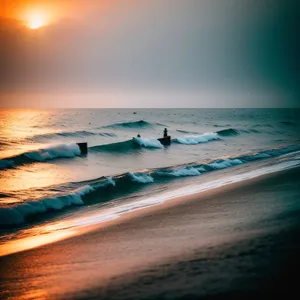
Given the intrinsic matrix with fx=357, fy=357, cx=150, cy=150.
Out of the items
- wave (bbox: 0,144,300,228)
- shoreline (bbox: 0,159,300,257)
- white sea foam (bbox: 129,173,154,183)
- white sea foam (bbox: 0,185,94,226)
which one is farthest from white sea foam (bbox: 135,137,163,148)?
shoreline (bbox: 0,159,300,257)

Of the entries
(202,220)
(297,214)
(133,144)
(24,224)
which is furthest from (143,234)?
(133,144)

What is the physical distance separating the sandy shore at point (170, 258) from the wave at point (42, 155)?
17.8 metres

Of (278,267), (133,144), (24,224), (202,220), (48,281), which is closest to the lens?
(278,267)

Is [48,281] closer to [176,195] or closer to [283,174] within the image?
[176,195]

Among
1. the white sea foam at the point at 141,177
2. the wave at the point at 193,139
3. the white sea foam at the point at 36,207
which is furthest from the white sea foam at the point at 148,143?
the white sea foam at the point at 36,207

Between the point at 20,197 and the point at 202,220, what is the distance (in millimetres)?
8015

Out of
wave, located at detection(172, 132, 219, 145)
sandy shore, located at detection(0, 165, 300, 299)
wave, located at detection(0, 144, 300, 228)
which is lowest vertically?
wave, located at detection(172, 132, 219, 145)

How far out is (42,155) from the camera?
2877 cm

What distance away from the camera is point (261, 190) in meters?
12.2

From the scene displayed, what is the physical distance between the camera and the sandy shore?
4859 millimetres

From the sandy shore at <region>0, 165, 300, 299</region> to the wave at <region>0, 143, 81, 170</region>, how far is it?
17.8 meters

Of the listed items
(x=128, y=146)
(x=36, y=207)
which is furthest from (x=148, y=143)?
(x=36, y=207)

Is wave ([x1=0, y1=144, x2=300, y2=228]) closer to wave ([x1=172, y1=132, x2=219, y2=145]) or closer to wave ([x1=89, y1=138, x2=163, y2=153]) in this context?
wave ([x1=89, y1=138, x2=163, y2=153])

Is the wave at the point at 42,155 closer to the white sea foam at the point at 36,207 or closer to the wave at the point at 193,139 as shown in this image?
the white sea foam at the point at 36,207
